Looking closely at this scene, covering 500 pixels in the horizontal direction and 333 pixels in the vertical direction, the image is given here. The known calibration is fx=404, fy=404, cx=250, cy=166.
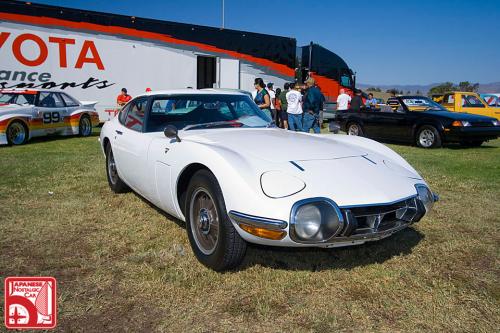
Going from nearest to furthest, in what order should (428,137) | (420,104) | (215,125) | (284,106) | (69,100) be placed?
(215,125) → (428,137) → (420,104) → (69,100) → (284,106)

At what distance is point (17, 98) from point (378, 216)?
9.80 m

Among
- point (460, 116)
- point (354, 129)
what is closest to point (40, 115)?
point (354, 129)

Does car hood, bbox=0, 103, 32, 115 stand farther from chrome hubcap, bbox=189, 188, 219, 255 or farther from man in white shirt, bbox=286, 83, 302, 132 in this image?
chrome hubcap, bbox=189, 188, 219, 255

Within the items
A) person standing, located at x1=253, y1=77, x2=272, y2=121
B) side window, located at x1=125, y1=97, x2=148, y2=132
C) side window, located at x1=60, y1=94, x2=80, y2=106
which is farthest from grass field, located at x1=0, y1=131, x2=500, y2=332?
side window, located at x1=60, y1=94, x2=80, y2=106

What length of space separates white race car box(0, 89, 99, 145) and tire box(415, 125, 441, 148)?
349 inches

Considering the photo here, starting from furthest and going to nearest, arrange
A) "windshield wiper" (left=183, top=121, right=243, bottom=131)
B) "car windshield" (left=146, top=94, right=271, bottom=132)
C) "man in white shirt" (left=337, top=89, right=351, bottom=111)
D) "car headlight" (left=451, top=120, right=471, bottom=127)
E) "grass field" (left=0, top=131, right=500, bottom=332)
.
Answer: "man in white shirt" (left=337, top=89, right=351, bottom=111), "car headlight" (left=451, top=120, right=471, bottom=127), "car windshield" (left=146, top=94, right=271, bottom=132), "windshield wiper" (left=183, top=121, right=243, bottom=131), "grass field" (left=0, top=131, right=500, bottom=332)

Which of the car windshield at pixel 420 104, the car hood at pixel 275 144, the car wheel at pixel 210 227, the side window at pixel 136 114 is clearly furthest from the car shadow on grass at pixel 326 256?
the car windshield at pixel 420 104

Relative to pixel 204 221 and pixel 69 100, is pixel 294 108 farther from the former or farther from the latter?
pixel 204 221

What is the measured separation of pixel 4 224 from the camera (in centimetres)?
386

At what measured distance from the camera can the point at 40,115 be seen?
9.84 m

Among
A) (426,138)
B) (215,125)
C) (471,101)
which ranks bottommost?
(426,138)

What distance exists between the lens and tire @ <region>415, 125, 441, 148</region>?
31.7ft

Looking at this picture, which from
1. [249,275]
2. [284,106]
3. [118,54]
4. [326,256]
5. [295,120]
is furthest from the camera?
[118,54]

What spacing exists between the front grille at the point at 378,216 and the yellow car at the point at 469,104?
41.0ft
